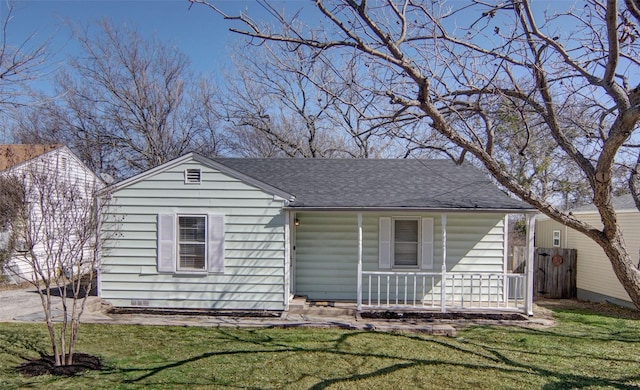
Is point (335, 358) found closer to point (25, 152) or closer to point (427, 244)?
point (427, 244)

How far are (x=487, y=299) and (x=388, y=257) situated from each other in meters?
2.45

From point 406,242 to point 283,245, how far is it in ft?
9.32

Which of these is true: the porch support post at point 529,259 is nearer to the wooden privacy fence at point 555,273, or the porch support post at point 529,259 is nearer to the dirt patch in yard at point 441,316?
the dirt patch in yard at point 441,316

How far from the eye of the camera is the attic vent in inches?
338

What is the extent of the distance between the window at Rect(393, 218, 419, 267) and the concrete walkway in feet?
5.25

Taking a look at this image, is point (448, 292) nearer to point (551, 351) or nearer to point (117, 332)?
point (551, 351)

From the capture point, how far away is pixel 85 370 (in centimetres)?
511

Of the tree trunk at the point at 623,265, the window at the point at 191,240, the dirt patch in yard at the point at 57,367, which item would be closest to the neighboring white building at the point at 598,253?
the tree trunk at the point at 623,265

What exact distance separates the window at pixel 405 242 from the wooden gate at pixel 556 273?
17.8ft

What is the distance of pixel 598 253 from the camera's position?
11.3 metres

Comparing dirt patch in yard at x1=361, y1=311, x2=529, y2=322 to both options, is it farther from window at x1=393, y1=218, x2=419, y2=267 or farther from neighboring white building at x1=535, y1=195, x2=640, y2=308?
neighboring white building at x1=535, y1=195, x2=640, y2=308

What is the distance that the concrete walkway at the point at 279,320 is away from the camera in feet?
23.9

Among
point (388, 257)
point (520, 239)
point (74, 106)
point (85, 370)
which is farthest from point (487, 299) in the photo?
point (74, 106)

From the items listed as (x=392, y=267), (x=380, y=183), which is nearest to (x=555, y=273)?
(x=392, y=267)
